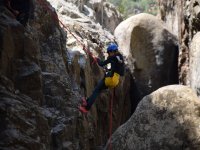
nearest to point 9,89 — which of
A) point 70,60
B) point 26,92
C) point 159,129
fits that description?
point 26,92

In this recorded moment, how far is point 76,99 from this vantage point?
1052cm

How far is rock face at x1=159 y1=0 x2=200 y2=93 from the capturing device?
43.4ft

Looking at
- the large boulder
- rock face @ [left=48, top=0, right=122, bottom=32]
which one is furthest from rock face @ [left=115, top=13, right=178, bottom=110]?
the large boulder

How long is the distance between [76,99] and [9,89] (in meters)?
3.30

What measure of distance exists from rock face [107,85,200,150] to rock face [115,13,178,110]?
843cm

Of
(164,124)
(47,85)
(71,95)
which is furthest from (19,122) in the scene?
(164,124)

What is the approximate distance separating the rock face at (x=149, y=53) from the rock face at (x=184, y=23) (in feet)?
4.04

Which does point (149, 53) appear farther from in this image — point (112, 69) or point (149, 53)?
point (112, 69)

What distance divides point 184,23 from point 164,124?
6533mm

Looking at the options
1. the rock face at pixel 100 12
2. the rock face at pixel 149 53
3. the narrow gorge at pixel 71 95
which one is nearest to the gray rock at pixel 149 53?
the rock face at pixel 149 53

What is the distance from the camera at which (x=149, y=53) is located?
18656 millimetres

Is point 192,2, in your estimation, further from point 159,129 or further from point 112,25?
point 112,25

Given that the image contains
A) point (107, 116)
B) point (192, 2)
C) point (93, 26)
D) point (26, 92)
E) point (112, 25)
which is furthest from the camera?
point (112, 25)

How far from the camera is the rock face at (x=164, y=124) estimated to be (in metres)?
9.34
